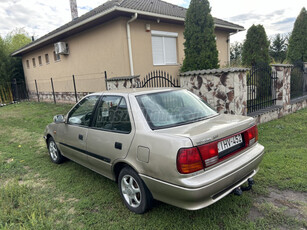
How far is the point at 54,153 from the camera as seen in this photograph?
15.0 feet

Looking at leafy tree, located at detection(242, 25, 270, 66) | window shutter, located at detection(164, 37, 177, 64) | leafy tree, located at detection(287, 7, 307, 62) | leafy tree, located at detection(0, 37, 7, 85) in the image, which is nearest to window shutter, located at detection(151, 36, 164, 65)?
window shutter, located at detection(164, 37, 177, 64)

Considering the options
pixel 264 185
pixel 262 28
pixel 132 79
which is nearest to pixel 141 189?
pixel 264 185

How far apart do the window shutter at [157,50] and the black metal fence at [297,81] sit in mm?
5711

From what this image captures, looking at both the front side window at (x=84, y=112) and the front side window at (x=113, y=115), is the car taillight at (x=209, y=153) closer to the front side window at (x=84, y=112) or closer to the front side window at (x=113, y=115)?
the front side window at (x=113, y=115)

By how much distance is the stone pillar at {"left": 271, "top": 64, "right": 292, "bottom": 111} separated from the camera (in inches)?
275

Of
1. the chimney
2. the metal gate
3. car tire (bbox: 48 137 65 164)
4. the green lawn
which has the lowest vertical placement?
the green lawn

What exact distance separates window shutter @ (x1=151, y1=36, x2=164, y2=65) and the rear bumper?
9045 millimetres

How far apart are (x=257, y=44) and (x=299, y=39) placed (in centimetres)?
345

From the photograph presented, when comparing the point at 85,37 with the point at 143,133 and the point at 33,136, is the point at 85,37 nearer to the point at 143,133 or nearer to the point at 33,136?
the point at 33,136

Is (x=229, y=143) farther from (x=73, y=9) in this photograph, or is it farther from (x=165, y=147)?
(x=73, y=9)

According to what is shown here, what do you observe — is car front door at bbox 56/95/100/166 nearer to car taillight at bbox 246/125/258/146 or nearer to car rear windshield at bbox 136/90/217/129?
car rear windshield at bbox 136/90/217/129

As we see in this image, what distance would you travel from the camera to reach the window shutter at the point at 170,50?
1149cm

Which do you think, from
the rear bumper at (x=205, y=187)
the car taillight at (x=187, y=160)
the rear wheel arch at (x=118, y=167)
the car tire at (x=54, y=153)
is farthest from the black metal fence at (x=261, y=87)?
the car tire at (x=54, y=153)

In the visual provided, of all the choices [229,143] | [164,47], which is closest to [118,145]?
[229,143]
